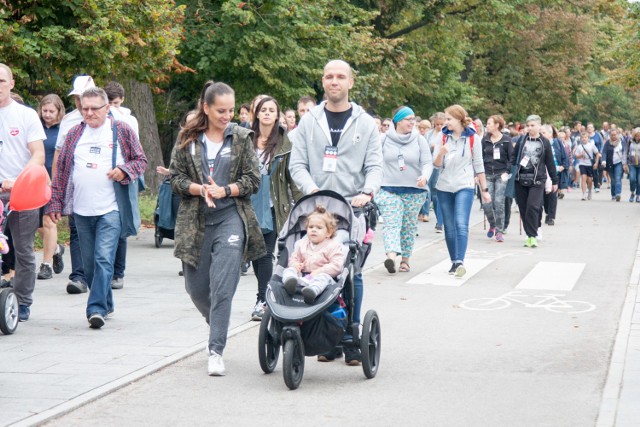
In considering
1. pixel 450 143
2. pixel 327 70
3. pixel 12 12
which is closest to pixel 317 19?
pixel 12 12

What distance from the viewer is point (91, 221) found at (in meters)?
9.32

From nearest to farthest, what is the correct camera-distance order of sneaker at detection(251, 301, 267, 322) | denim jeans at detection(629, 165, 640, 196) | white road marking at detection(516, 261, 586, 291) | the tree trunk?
sneaker at detection(251, 301, 267, 322) < white road marking at detection(516, 261, 586, 291) < the tree trunk < denim jeans at detection(629, 165, 640, 196)

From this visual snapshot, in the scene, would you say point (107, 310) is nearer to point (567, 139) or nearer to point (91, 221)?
point (91, 221)

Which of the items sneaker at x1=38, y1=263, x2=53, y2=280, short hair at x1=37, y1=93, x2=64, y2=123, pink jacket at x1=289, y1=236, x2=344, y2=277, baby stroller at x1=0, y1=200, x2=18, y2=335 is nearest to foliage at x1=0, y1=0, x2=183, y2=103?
short hair at x1=37, y1=93, x2=64, y2=123

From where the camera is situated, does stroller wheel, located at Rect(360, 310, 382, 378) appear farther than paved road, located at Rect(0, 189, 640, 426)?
Yes

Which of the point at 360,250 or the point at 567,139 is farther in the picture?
the point at 567,139

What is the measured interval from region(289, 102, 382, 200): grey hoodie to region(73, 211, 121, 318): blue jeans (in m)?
1.92

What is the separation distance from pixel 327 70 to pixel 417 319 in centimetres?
308

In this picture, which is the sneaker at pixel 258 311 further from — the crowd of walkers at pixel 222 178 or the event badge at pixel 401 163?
the event badge at pixel 401 163

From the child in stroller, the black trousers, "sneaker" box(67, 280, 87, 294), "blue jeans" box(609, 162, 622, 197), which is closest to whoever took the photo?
the child in stroller

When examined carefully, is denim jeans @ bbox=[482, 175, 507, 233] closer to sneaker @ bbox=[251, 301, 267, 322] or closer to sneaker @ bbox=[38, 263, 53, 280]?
sneaker @ bbox=[38, 263, 53, 280]

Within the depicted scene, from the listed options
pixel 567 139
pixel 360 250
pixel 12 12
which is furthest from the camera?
pixel 567 139

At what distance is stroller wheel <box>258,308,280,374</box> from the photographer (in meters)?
7.31

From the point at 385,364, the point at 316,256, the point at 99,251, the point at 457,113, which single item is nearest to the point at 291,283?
the point at 316,256
